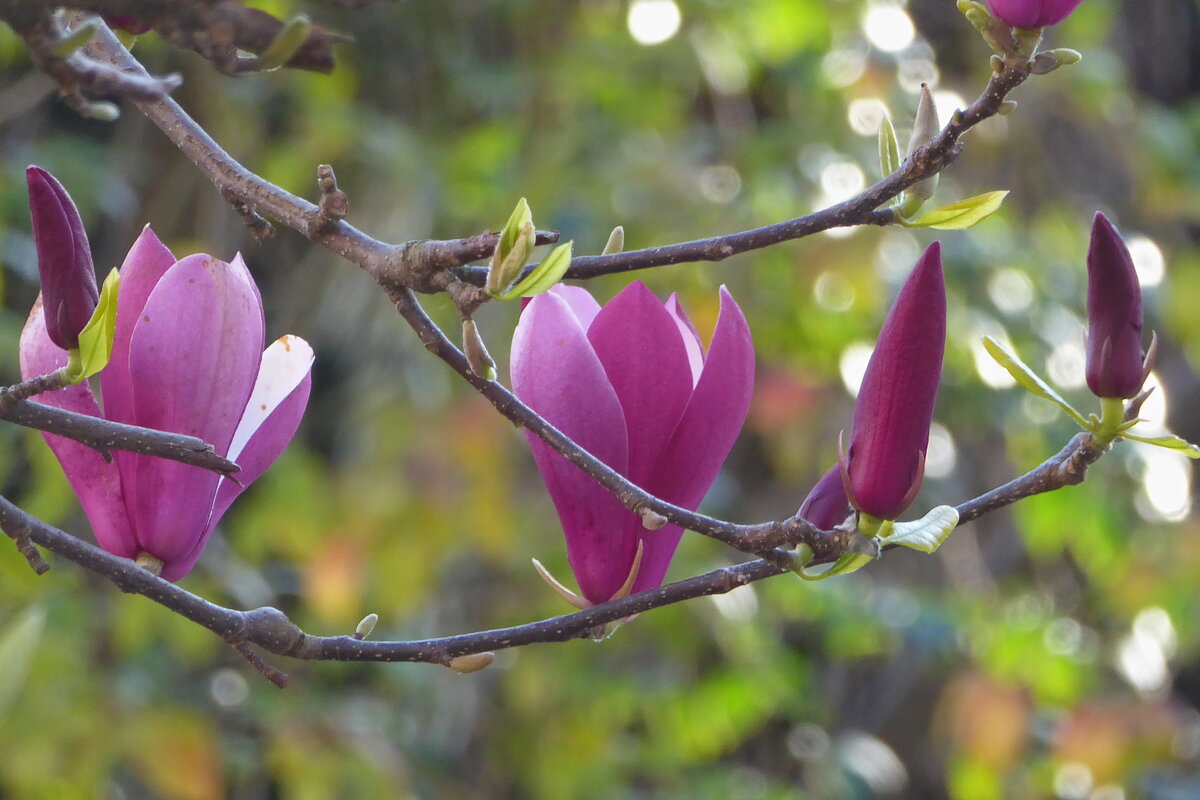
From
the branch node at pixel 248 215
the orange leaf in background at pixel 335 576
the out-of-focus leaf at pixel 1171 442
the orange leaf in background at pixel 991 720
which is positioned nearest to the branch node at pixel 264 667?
the branch node at pixel 248 215

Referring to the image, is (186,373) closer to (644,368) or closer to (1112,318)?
(644,368)

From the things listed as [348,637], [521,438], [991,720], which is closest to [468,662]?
[348,637]

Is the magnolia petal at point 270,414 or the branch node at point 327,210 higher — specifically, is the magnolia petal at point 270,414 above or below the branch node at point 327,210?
below

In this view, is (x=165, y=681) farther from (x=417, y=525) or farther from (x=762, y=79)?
(x=762, y=79)

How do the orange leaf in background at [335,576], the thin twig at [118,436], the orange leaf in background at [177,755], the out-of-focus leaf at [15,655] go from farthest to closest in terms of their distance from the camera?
the orange leaf in background at [335,576]
the orange leaf in background at [177,755]
the out-of-focus leaf at [15,655]
the thin twig at [118,436]

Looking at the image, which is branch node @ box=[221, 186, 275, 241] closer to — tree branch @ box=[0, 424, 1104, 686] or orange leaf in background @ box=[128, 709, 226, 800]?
tree branch @ box=[0, 424, 1104, 686]

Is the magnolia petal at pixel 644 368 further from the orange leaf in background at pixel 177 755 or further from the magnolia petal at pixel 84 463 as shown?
the orange leaf in background at pixel 177 755
